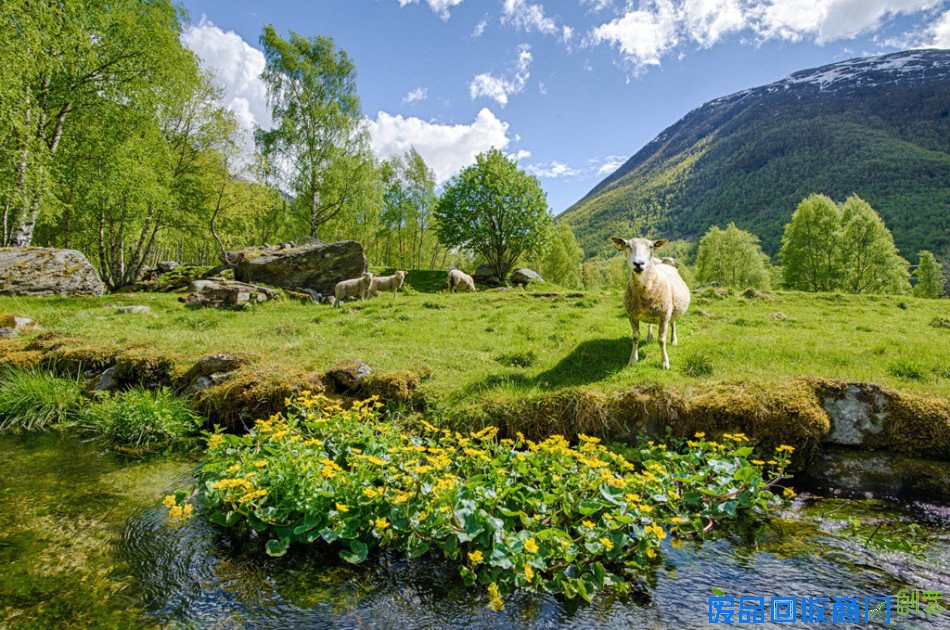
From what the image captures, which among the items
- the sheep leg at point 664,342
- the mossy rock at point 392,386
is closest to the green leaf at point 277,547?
the mossy rock at point 392,386

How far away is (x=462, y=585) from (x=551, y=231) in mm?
43259

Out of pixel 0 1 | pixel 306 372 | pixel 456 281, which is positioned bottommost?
pixel 306 372

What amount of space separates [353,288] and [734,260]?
181 feet

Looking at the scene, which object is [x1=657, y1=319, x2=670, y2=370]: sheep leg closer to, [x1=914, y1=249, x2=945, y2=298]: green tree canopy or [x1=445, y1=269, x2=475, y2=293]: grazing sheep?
[x1=445, y1=269, x2=475, y2=293]: grazing sheep

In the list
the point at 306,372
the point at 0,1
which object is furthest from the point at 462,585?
the point at 0,1

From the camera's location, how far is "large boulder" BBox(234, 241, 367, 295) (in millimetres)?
25688

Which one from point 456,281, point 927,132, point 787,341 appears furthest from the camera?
point 927,132

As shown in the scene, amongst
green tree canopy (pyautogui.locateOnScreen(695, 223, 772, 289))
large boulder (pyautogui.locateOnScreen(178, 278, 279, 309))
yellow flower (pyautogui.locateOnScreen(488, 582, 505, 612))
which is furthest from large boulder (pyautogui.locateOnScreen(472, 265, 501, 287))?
yellow flower (pyautogui.locateOnScreen(488, 582, 505, 612))

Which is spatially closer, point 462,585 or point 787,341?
point 462,585

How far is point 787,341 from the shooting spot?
37.7 feet

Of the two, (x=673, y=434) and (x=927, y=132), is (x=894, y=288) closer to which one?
(x=673, y=434)

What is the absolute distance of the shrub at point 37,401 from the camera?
8953 millimetres

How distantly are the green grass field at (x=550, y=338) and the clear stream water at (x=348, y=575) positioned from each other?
336 centimetres

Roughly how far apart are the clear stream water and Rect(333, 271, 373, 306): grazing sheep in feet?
61.7
